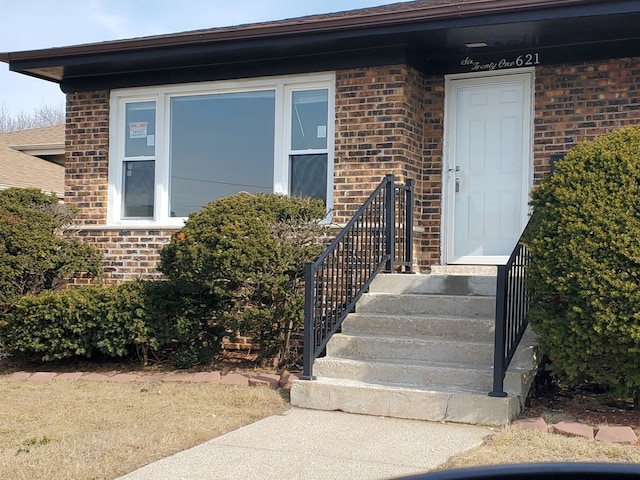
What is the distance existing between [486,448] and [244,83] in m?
5.57

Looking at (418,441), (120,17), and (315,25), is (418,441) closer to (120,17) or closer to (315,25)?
(315,25)

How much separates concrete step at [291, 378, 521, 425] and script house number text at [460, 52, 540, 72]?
12.6 ft

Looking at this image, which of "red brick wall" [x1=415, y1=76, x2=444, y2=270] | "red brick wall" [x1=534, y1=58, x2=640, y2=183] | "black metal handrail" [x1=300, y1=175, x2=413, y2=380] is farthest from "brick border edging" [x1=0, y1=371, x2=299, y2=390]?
"red brick wall" [x1=534, y1=58, x2=640, y2=183]

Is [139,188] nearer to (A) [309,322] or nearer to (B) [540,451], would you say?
(A) [309,322]

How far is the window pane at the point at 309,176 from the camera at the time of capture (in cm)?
897

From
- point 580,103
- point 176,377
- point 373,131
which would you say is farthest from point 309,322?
point 580,103

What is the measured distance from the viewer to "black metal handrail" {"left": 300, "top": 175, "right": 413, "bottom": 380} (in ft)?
22.4

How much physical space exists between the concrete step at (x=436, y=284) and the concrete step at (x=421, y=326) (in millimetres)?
433

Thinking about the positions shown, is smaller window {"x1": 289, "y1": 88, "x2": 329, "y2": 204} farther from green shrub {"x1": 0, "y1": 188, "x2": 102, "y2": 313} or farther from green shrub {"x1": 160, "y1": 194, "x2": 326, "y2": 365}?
green shrub {"x1": 0, "y1": 188, "x2": 102, "y2": 313}

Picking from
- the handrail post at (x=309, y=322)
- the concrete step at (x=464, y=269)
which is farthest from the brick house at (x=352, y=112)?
the handrail post at (x=309, y=322)

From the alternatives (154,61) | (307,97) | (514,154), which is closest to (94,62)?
(154,61)

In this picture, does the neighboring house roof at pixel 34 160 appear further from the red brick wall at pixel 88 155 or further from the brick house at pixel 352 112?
the brick house at pixel 352 112

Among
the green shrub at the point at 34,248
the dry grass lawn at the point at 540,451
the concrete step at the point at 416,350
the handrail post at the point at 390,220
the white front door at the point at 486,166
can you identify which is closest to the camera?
the dry grass lawn at the point at 540,451

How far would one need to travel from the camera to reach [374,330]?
23.8 feet
